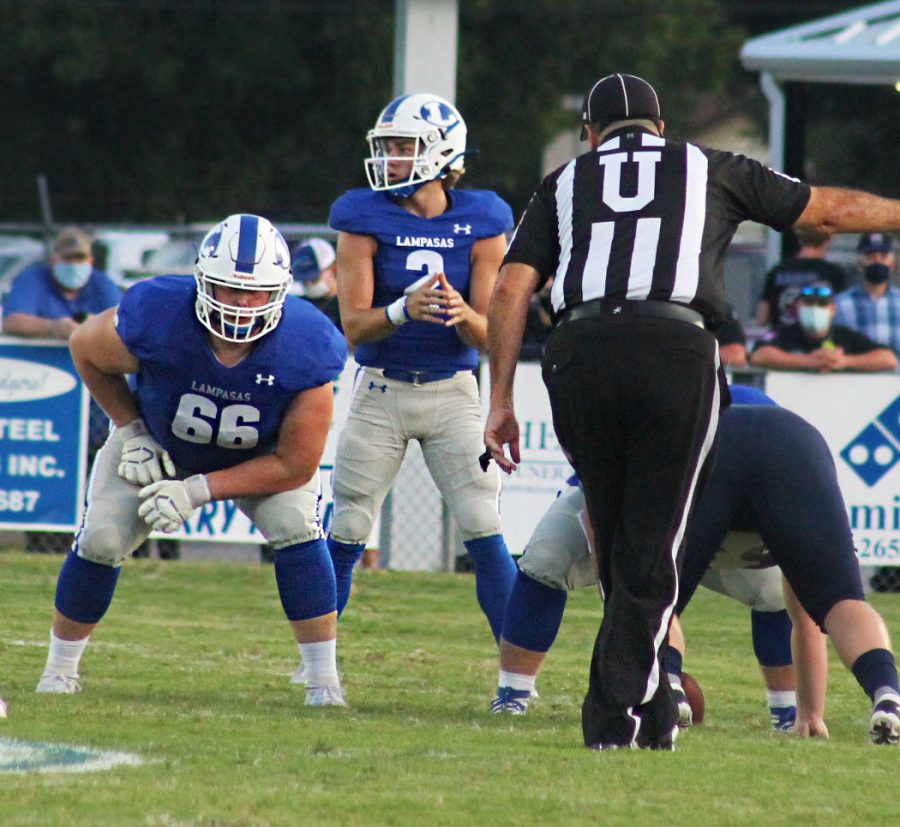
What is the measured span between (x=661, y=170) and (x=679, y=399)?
0.65 meters

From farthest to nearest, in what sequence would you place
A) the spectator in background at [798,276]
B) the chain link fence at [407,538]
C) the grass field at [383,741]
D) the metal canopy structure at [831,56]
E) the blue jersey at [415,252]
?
the metal canopy structure at [831,56] < the spectator in background at [798,276] < the chain link fence at [407,538] < the blue jersey at [415,252] < the grass field at [383,741]

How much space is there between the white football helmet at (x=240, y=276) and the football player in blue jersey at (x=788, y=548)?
3.73ft

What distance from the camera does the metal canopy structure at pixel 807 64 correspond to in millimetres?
13727

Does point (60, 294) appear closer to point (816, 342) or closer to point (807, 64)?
point (816, 342)

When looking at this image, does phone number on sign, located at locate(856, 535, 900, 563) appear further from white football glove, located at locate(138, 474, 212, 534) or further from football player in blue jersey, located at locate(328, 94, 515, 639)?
white football glove, located at locate(138, 474, 212, 534)

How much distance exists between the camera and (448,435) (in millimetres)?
6660

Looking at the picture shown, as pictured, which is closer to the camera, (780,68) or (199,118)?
(780,68)

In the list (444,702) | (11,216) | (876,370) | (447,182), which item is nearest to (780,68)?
(876,370)

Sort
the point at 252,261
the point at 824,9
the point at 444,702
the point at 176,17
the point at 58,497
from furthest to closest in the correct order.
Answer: the point at 824,9, the point at 176,17, the point at 58,497, the point at 444,702, the point at 252,261

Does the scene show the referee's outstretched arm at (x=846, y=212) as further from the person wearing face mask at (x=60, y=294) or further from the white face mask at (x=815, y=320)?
the person wearing face mask at (x=60, y=294)

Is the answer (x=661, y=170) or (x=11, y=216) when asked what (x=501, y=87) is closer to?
(x=11, y=216)

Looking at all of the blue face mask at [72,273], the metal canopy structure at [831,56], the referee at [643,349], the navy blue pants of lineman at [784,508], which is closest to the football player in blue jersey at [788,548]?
the navy blue pants of lineman at [784,508]

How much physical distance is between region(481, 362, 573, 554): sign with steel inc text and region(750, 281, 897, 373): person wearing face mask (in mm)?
1321

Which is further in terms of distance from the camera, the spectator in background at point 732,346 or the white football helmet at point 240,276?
the spectator in background at point 732,346
